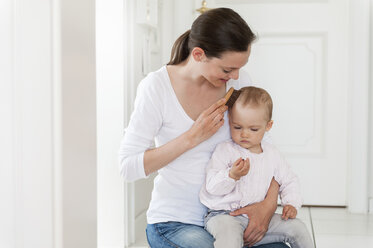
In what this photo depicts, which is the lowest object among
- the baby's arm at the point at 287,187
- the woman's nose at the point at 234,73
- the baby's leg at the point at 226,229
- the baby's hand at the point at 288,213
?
the baby's leg at the point at 226,229

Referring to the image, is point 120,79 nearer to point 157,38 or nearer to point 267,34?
point 157,38

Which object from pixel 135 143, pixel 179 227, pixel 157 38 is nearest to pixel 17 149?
pixel 135 143

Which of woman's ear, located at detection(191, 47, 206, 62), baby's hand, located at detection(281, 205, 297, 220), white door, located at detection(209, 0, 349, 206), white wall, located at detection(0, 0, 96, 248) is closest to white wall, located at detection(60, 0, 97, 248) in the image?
white wall, located at detection(0, 0, 96, 248)

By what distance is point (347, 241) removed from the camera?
2.53 m

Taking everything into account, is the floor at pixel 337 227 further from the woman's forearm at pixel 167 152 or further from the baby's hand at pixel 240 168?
the baby's hand at pixel 240 168

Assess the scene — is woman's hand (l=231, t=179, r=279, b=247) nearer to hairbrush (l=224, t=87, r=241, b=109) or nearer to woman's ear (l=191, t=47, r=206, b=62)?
hairbrush (l=224, t=87, r=241, b=109)

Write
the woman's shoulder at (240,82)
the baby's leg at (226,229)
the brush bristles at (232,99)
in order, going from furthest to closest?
the woman's shoulder at (240,82) < the brush bristles at (232,99) < the baby's leg at (226,229)

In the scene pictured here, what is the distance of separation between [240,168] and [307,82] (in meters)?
1.91

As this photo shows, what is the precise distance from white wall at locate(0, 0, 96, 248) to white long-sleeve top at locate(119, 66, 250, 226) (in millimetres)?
342

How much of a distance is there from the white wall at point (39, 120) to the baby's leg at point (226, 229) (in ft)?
1.35

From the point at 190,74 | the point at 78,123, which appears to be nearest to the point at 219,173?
the point at 190,74

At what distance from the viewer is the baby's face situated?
5.14 feet

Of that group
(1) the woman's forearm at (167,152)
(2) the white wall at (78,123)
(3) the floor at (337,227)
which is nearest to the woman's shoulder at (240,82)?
(1) the woman's forearm at (167,152)

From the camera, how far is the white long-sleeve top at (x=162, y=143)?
1.57 metres
